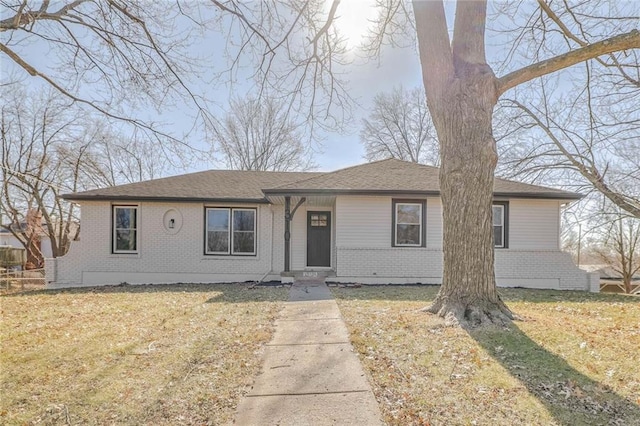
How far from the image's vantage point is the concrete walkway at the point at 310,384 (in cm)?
302

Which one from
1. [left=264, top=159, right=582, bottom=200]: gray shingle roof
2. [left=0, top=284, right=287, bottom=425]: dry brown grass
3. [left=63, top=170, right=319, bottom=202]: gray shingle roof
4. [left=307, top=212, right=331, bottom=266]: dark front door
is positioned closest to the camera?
[left=0, top=284, right=287, bottom=425]: dry brown grass

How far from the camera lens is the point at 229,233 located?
40.4 feet

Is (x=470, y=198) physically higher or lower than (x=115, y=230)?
higher

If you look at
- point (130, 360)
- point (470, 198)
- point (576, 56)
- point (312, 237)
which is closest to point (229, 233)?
point (312, 237)

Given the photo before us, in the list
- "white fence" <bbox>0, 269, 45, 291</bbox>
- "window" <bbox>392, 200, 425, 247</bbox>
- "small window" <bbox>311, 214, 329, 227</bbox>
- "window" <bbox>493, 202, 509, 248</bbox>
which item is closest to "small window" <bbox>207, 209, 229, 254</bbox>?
"small window" <bbox>311, 214, 329, 227</bbox>

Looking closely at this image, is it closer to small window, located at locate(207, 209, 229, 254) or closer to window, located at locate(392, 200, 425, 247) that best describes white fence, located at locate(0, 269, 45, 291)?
small window, located at locate(207, 209, 229, 254)

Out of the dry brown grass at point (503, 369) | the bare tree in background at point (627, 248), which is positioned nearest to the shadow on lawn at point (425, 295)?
the dry brown grass at point (503, 369)

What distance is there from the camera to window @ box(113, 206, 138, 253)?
12000 mm

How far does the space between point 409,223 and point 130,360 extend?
9.01 m

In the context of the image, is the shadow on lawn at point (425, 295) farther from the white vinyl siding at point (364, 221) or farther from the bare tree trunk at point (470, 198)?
the bare tree trunk at point (470, 198)

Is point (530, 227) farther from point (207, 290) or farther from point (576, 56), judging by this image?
point (207, 290)

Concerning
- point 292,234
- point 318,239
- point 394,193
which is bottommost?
point 318,239

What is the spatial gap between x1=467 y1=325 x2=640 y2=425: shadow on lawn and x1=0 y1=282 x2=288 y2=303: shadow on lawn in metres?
5.10

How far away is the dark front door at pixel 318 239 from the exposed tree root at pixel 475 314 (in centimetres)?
738
